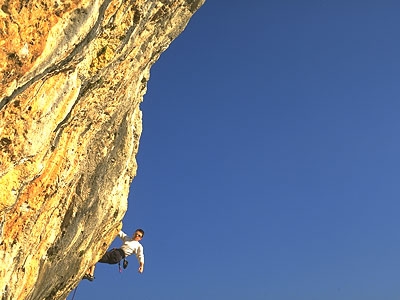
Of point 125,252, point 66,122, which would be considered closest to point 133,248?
point 125,252

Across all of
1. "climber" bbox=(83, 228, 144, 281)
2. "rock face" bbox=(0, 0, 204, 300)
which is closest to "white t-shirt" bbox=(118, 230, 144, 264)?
"climber" bbox=(83, 228, 144, 281)

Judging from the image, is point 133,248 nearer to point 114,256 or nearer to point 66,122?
point 114,256

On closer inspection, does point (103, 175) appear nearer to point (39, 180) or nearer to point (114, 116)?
point (114, 116)

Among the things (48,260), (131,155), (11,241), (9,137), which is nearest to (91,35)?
(9,137)

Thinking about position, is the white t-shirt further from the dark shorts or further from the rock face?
the rock face

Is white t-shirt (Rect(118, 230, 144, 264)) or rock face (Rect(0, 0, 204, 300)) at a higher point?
white t-shirt (Rect(118, 230, 144, 264))

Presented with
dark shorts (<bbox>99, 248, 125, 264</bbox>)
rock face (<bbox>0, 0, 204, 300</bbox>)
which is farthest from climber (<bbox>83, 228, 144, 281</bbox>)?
rock face (<bbox>0, 0, 204, 300</bbox>)

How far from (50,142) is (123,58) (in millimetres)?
2598

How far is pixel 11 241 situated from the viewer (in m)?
12.8

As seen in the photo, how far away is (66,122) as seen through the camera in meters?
12.0

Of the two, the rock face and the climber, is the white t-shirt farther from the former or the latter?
the rock face

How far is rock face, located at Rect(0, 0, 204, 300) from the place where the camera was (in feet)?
28.4

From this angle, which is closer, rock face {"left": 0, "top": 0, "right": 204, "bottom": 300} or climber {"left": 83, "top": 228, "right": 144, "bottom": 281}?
rock face {"left": 0, "top": 0, "right": 204, "bottom": 300}

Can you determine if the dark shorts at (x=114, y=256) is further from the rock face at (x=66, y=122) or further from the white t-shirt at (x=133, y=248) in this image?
the rock face at (x=66, y=122)
